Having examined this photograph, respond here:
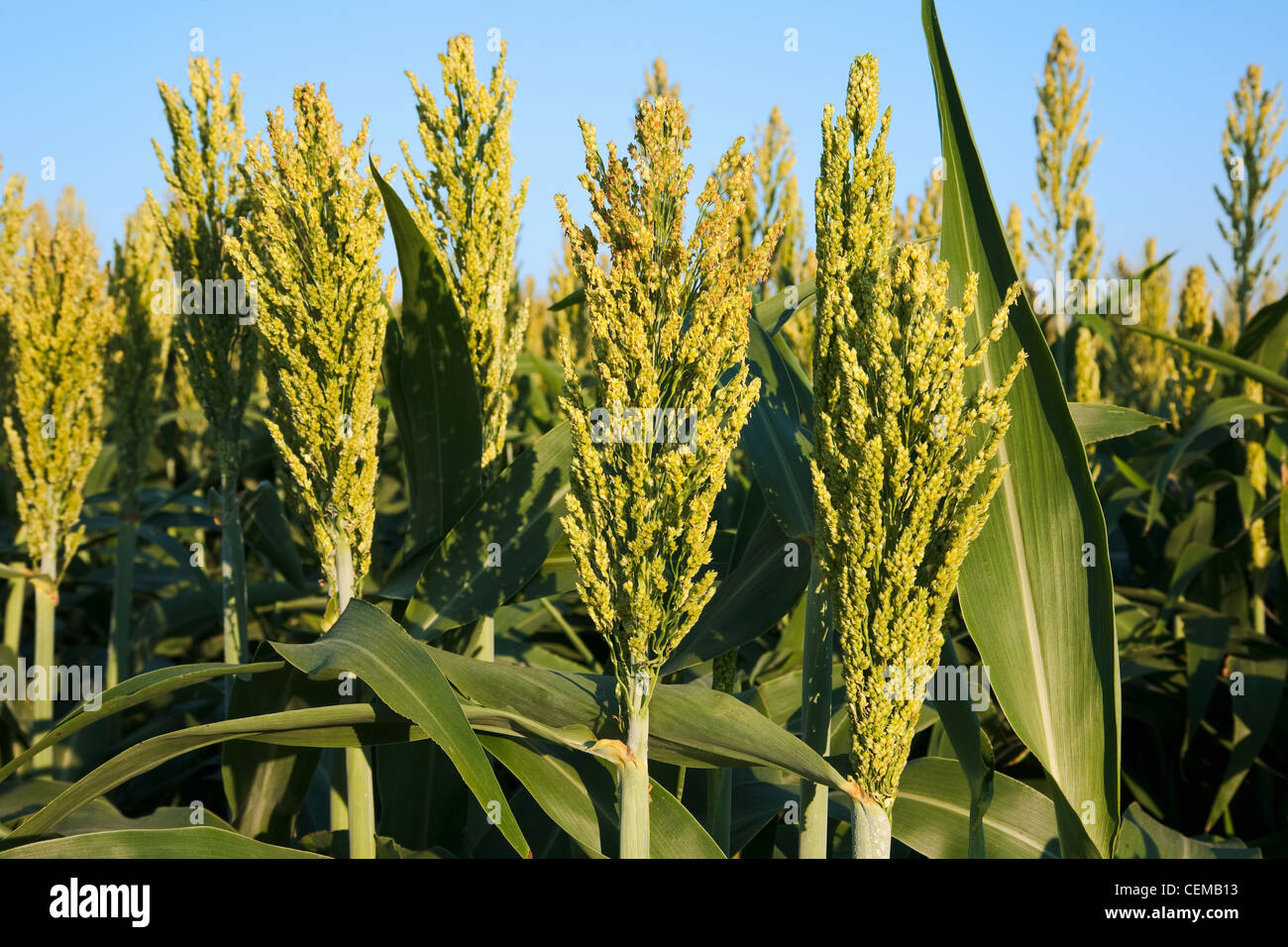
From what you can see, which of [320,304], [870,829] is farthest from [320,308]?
[870,829]

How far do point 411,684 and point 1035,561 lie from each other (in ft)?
3.47

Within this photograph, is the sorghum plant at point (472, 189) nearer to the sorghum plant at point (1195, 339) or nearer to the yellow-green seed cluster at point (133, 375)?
the yellow-green seed cluster at point (133, 375)

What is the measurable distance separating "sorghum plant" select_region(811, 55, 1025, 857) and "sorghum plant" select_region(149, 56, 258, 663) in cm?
147

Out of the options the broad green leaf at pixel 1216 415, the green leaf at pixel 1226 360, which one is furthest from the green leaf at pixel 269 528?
the broad green leaf at pixel 1216 415

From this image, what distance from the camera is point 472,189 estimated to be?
1963 mm

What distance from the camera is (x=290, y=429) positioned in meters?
1.76

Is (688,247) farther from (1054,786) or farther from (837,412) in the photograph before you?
(1054,786)

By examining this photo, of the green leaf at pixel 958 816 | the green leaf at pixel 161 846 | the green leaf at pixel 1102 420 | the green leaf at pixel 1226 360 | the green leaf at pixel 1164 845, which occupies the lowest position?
the green leaf at pixel 1164 845

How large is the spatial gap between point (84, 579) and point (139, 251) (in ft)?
4.53

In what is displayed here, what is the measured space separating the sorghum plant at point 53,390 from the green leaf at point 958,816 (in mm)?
2288

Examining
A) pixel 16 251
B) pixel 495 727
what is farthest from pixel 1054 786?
pixel 16 251

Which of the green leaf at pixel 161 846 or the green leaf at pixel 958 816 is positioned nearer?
the green leaf at pixel 161 846

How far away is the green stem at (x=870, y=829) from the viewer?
56.2 inches

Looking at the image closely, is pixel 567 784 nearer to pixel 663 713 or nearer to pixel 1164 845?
pixel 663 713
